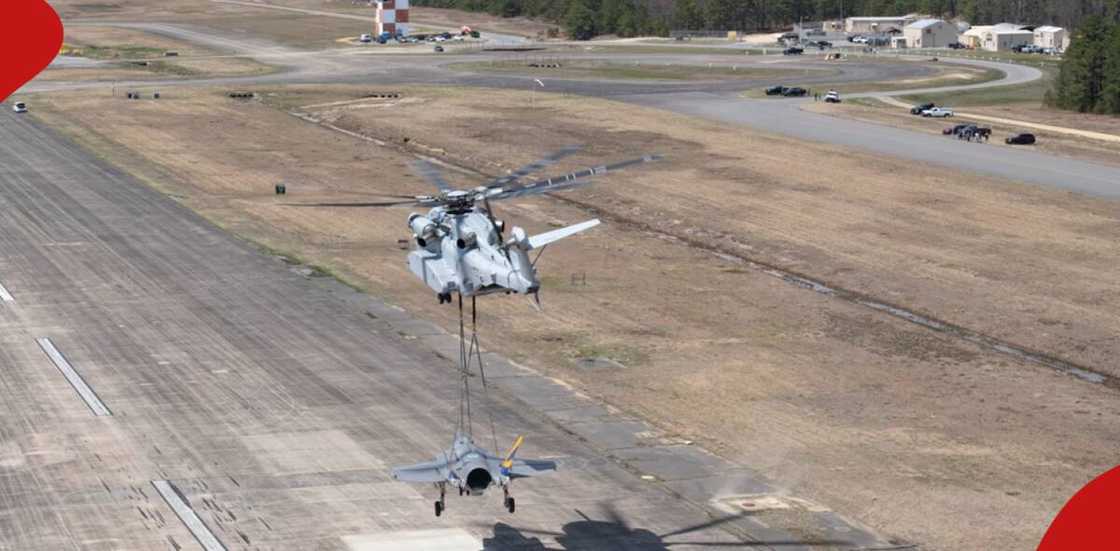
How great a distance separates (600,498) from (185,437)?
1655 cm

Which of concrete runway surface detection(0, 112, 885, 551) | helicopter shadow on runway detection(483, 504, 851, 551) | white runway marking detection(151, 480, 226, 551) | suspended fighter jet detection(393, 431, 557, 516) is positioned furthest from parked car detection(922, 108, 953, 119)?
suspended fighter jet detection(393, 431, 557, 516)

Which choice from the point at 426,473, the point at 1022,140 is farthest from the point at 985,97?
the point at 426,473

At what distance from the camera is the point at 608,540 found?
158 feet

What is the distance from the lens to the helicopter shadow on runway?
47.6m

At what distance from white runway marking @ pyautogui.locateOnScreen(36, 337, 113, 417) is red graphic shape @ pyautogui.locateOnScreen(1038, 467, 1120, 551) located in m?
35.3

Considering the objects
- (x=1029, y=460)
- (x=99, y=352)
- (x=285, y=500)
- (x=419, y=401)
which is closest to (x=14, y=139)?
(x=99, y=352)

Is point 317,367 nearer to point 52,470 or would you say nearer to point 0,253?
point 52,470

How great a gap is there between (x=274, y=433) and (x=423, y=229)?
20.2m

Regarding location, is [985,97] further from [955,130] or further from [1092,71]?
[955,130]

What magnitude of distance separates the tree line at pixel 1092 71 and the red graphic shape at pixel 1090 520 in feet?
391

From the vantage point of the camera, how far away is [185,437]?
5878cm

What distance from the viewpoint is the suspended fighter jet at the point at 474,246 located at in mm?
38812

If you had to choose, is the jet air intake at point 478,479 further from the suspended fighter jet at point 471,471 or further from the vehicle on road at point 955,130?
the vehicle on road at point 955,130

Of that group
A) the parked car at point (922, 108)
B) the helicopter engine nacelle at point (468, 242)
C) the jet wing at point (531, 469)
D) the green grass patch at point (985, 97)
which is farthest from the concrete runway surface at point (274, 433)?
the green grass patch at point (985, 97)
